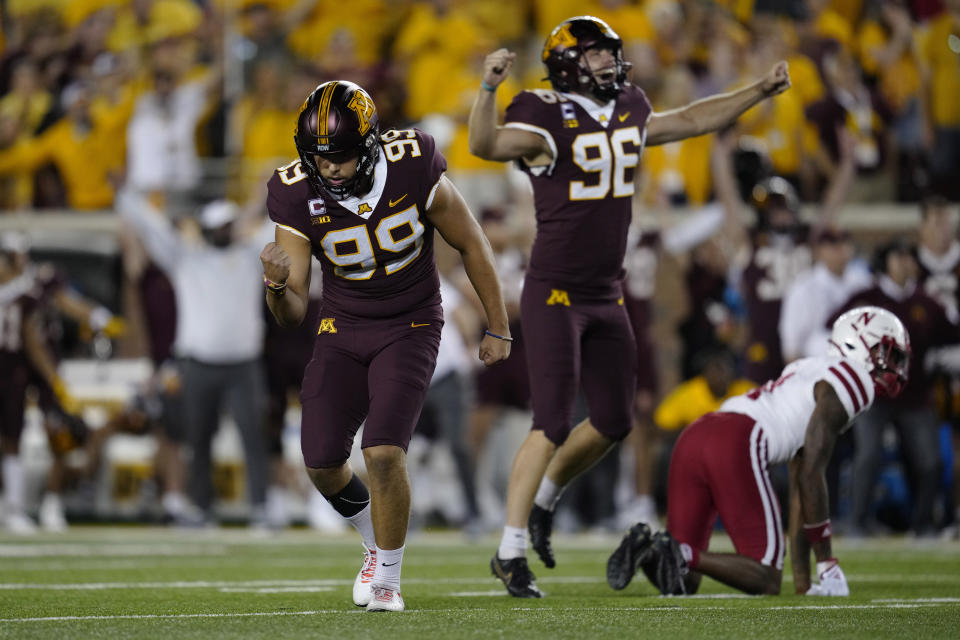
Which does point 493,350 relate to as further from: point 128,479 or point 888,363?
point 128,479

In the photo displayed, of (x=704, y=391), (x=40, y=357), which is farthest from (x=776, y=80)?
(x=40, y=357)

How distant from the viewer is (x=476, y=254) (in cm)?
586

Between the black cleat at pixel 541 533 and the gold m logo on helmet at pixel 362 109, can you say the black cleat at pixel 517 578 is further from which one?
the gold m logo on helmet at pixel 362 109

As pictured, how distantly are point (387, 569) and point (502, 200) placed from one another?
810 centimetres

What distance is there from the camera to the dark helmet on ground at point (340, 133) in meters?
5.46

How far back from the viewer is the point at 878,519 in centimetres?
1180

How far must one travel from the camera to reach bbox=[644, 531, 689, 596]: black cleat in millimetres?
6418

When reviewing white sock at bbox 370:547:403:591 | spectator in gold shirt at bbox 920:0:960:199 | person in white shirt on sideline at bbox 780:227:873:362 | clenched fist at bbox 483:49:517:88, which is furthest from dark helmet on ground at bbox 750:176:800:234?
white sock at bbox 370:547:403:591

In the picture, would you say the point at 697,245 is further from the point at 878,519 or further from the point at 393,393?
the point at 393,393

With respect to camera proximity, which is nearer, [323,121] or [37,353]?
[323,121]

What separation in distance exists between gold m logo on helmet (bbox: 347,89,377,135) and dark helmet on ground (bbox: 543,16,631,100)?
136cm

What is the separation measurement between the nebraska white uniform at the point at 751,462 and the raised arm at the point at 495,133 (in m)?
1.36

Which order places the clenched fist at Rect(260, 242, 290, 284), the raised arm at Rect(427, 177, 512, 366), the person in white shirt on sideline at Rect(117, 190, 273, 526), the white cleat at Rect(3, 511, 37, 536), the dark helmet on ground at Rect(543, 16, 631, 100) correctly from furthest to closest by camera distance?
the white cleat at Rect(3, 511, 37, 536)
the person in white shirt on sideline at Rect(117, 190, 273, 526)
the dark helmet on ground at Rect(543, 16, 631, 100)
the raised arm at Rect(427, 177, 512, 366)
the clenched fist at Rect(260, 242, 290, 284)

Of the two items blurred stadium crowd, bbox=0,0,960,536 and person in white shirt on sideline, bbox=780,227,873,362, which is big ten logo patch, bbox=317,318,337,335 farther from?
person in white shirt on sideline, bbox=780,227,873,362
